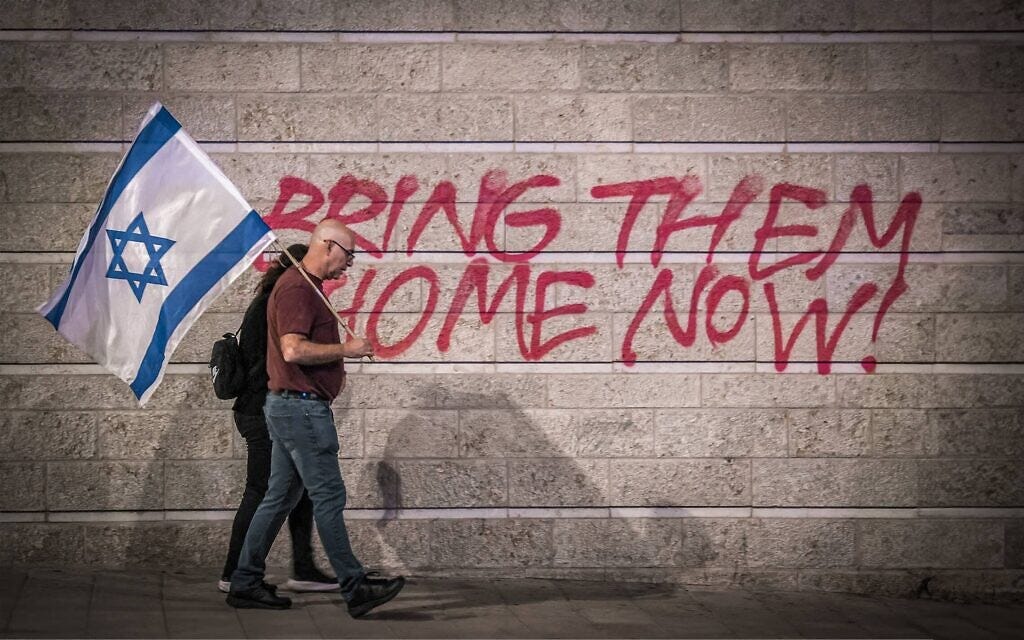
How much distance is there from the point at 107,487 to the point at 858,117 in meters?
4.69

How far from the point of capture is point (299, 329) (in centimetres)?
591

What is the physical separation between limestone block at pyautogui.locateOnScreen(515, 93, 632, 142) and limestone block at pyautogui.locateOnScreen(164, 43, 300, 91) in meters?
1.29

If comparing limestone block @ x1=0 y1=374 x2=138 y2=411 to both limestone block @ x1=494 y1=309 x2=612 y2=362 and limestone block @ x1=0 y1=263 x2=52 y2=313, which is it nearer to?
limestone block @ x1=0 y1=263 x2=52 y2=313

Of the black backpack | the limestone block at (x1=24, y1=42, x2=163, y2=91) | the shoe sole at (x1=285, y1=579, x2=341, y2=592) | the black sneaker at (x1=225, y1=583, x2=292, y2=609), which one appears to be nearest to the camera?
the black sneaker at (x1=225, y1=583, x2=292, y2=609)

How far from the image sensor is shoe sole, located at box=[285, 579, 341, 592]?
6.77 m

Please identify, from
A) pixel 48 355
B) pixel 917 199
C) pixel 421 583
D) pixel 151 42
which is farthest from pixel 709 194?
pixel 48 355

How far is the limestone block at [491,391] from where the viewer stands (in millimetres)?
7113

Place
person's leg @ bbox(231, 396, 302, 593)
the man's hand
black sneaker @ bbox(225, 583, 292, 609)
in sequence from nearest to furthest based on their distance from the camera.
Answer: the man's hand
person's leg @ bbox(231, 396, 302, 593)
black sneaker @ bbox(225, 583, 292, 609)

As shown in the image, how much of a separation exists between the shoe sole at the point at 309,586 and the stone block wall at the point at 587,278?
1.19 ft

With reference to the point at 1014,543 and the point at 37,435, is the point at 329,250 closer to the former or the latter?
the point at 37,435

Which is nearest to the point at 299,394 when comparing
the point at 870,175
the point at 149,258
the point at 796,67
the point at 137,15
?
the point at 149,258

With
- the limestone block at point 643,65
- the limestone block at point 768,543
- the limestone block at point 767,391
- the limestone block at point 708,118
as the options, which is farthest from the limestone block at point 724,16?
the limestone block at point 768,543

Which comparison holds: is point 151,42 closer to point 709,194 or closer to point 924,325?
point 709,194

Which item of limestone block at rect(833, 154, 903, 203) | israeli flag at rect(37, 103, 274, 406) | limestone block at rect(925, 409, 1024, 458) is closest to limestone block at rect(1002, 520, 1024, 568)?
limestone block at rect(925, 409, 1024, 458)
